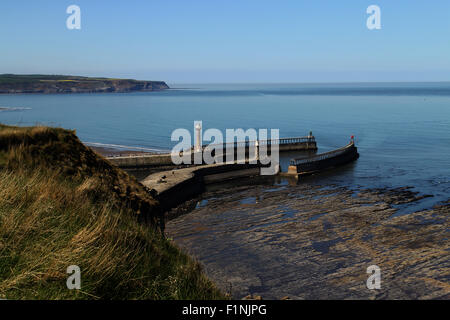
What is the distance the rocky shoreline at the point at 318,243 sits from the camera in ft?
49.2

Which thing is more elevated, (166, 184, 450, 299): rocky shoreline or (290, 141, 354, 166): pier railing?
(290, 141, 354, 166): pier railing

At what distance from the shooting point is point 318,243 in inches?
779

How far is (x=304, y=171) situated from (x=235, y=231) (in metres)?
18.1

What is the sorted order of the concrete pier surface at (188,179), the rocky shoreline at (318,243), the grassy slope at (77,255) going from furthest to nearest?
the concrete pier surface at (188,179) → the rocky shoreline at (318,243) → the grassy slope at (77,255)

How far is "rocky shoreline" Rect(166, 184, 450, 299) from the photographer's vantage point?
15.0 m

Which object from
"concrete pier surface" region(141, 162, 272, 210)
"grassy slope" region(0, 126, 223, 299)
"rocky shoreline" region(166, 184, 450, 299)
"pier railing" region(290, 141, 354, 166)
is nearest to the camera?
"grassy slope" region(0, 126, 223, 299)

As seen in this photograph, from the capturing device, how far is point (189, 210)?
27188 mm

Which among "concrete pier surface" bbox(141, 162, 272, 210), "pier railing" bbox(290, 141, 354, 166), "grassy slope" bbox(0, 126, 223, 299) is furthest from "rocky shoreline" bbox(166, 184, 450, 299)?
"pier railing" bbox(290, 141, 354, 166)

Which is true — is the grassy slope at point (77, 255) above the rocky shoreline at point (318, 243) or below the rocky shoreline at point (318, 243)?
above

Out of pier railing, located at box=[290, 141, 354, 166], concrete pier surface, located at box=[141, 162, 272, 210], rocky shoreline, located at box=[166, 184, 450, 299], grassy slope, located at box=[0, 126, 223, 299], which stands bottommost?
rocky shoreline, located at box=[166, 184, 450, 299]

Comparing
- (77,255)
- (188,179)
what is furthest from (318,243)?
(77,255)

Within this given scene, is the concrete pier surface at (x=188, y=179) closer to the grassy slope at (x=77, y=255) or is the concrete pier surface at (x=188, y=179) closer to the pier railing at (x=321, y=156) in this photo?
the pier railing at (x=321, y=156)

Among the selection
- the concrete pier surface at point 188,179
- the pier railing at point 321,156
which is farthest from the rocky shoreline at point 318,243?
the pier railing at point 321,156

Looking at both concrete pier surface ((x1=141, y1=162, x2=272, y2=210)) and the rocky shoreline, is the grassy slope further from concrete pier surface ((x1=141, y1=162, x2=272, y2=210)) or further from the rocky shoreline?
concrete pier surface ((x1=141, y1=162, x2=272, y2=210))
